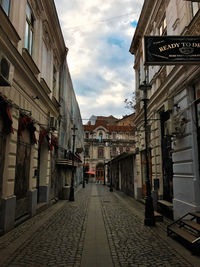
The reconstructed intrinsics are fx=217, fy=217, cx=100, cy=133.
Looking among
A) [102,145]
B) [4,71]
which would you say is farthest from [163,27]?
[102,145]

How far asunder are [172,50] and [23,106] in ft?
18.3

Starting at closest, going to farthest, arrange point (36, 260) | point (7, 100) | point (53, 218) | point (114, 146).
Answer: point (36, 260) → point (7, 100) → point (53, 218) → point (114, 146)

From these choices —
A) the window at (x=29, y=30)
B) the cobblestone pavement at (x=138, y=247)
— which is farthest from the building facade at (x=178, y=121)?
the window at (x=29, y=30)

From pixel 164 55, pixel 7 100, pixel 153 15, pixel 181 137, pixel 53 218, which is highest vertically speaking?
pixel 153 15

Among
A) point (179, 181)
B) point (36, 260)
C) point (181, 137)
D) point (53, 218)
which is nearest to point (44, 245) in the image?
point (36, 260)

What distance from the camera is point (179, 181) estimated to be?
827 cm

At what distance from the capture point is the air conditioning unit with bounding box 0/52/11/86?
545 centimetres

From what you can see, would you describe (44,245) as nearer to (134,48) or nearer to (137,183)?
(137,183)

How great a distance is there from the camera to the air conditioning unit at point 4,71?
545 cm

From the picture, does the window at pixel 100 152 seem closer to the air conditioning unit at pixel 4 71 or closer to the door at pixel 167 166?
the door at pixel 167 166

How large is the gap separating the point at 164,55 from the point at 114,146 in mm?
46417

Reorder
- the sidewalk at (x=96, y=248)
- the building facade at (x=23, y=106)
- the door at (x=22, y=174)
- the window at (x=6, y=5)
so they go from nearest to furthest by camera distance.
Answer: the sidewalk at (x=96, y=248)
the building facade at (x=23, y=106)
the window at (x=6, y=5)
the door at (x=22, y=174)

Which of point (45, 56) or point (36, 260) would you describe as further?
point (45, 56)

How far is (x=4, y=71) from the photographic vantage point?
5.66 m
